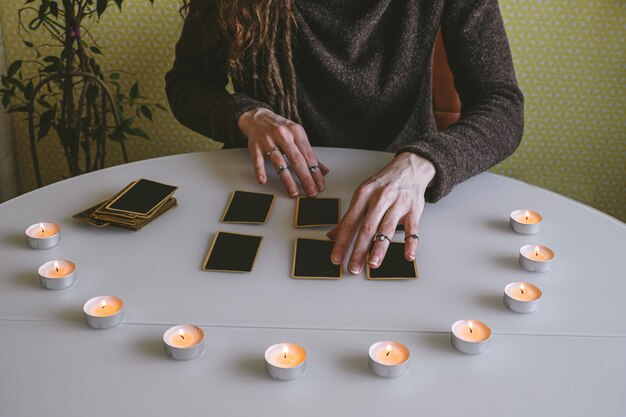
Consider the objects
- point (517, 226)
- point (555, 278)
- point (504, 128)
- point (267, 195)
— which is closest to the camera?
point (555, 278)

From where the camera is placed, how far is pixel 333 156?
4.58ft

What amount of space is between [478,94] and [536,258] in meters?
0.50

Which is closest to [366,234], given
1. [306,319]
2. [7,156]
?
[306,319]

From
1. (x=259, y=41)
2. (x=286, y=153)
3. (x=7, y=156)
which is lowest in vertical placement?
(x=7, y=156)

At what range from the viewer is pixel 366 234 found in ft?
3.36

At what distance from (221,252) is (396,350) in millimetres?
338

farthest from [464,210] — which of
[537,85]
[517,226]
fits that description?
[537,85]

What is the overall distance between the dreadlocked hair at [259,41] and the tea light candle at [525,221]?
58 cm

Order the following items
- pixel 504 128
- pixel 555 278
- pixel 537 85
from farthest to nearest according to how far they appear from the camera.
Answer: pixel 537 85 → pixel 504 128 → pixel 555 278

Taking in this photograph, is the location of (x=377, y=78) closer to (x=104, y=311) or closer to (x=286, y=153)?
(x=286, y=153)

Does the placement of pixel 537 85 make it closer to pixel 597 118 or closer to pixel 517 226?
pixel 597 118

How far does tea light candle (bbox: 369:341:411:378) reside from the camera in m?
0.78

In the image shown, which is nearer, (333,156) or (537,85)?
(333,156)

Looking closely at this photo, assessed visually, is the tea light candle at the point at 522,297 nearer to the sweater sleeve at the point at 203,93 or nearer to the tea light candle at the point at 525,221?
the tea light candle at the point at 525,221
